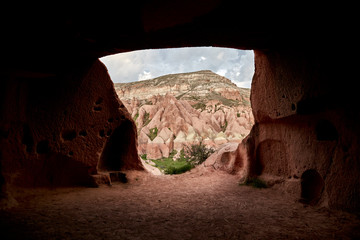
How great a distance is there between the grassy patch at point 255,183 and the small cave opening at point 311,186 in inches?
53.2

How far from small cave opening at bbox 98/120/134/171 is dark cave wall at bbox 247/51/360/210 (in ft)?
16.1

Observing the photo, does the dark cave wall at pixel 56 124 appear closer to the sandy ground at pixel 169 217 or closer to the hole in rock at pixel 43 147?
the hole in rock at pixel 43 147

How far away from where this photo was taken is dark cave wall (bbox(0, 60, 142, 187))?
15.4 feet

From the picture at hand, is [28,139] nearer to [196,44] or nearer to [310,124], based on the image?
[196,44]

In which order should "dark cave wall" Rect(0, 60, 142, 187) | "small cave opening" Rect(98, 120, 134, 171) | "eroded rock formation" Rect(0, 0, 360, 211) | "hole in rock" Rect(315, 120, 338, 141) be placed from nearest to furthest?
"eroded rock formation" Rect(0, 0, 360, 211) < "hole in rock" Rect(315, 120, 338, 141) < "dark cave wall" Rect(0, 60, 142, 187) < "small cave opening" Rect(98, 120, 134, 171)

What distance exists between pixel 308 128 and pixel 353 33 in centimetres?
223

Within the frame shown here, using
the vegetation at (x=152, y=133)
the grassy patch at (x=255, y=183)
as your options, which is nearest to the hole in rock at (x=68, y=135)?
the grassy patch at (x=255, y=183)

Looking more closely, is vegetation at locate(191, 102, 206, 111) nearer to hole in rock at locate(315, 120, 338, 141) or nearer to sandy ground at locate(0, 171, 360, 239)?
sandy ground at locate(0, 171, 360, 239)

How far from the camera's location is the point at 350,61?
3.38 meters

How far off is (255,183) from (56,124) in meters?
6.24

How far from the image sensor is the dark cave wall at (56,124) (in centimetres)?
469

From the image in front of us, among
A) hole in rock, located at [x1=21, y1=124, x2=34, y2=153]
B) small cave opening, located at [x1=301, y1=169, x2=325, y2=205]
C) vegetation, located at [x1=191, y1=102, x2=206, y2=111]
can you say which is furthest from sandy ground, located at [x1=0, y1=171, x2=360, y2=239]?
vegetation, located at [x1=191, y1=102, x2=206, y2=111]

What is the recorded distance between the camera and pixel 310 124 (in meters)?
4.66

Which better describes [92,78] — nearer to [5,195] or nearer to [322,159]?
[5,195]
